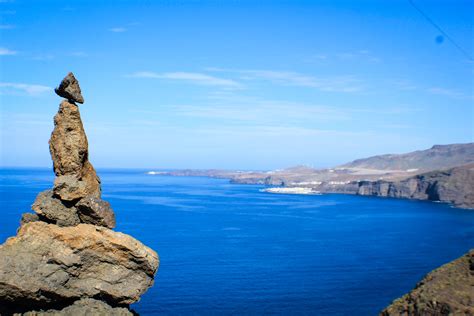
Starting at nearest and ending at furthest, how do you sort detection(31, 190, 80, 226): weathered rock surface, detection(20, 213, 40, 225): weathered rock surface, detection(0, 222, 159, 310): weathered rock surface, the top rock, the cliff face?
detection(0, 222, 159, 310): weathered rock surface
detection(31, 190, 80, 226): weathered rock surface
detection(20, 213, 40, 225): weathered rock surface
the top rock
the cliff face

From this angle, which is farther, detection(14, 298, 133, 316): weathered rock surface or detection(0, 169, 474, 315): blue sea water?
detection(0, 169, 474, 315): blue sea water

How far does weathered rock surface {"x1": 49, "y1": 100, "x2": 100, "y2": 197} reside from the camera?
17.9 m

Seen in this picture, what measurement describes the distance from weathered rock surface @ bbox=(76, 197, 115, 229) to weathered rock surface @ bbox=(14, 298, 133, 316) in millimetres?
2815

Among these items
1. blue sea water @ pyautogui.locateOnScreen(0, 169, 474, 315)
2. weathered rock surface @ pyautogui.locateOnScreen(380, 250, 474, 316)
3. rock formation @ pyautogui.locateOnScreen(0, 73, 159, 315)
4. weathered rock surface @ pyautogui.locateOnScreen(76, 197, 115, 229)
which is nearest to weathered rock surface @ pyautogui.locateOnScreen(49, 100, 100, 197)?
rock formation @ pyautogui.locateOnScreen(0, 73, 159, 315)

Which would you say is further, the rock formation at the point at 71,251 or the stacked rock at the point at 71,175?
the stacked rock at the point at 71,175

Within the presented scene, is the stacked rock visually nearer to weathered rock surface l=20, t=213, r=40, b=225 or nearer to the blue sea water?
weathered rock surface l=20, t=213, r=40, b=225

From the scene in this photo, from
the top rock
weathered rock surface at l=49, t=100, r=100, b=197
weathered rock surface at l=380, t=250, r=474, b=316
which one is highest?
the top rock

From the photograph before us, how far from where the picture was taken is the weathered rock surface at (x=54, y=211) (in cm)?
1725

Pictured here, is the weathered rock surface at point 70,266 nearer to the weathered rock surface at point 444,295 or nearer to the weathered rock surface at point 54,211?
the weathered rock surface at point 54,211

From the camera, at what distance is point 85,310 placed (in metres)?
16.6

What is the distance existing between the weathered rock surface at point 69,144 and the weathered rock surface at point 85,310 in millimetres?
3894

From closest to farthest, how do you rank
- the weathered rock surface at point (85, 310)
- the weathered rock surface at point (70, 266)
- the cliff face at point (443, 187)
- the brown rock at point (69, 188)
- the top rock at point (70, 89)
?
1. the weathered rock surface at point (70, 266)
2. the weathered rock surface at point (85, 310)
3. the brown rock at point (69, 188)
4. the top rock at point (70, 89)
5. the cliff face at point (443, 187)

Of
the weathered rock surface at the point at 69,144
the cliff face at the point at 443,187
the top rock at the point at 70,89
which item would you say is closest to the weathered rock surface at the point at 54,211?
the weathered rock surface at the point at 69,144

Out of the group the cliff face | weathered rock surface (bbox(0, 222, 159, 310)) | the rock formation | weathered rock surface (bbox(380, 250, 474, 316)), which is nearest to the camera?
weathered rock surface (bbox(0, 222, 159, 310))
